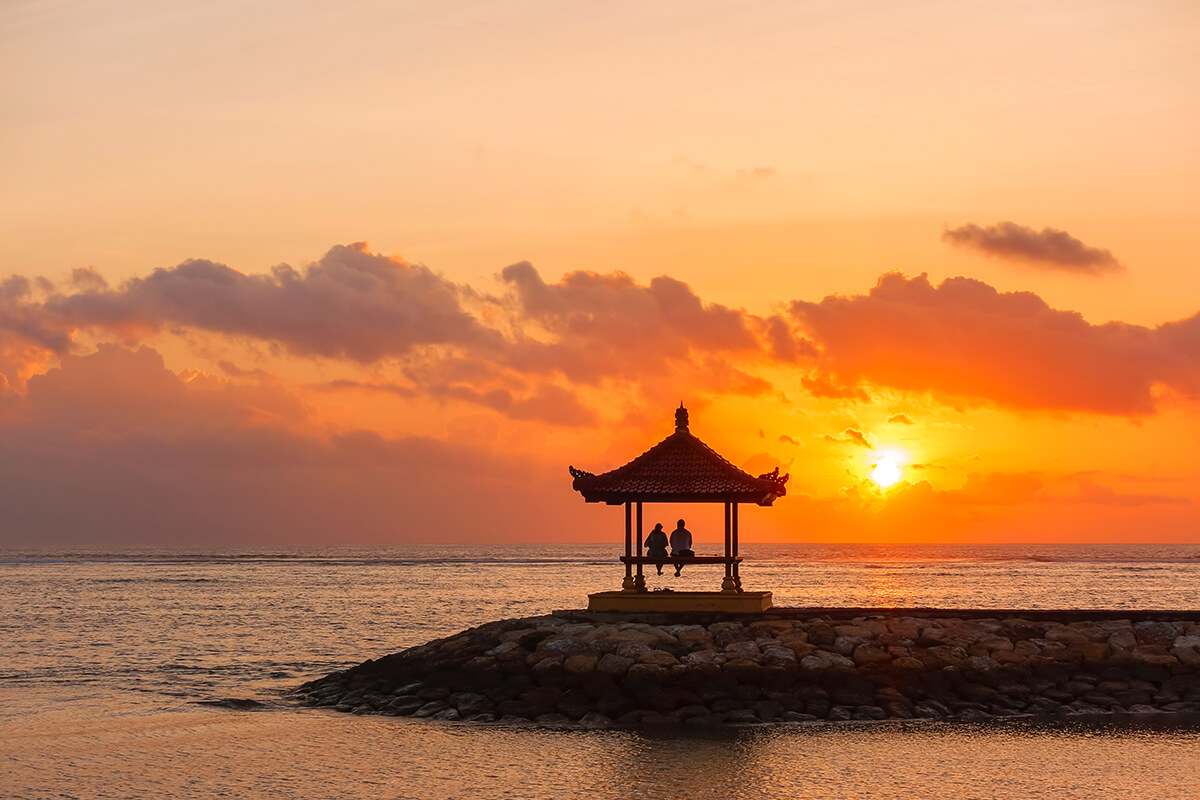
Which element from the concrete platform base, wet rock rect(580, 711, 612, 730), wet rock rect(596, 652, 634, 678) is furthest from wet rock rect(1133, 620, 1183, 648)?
wet rock rect(580, 711, 612, 730)

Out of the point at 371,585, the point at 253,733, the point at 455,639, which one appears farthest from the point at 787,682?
the point at 371,585

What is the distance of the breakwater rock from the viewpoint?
2712 centimetres

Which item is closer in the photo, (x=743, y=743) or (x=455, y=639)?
(x=743, y=743)

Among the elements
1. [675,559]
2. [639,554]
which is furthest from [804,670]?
[639,554]

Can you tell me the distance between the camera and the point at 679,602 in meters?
30.6

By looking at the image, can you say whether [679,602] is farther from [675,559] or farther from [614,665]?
[614,665]

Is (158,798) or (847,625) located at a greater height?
(847,625)

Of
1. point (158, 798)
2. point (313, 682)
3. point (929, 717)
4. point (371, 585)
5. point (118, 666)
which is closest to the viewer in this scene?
point (158, 798)

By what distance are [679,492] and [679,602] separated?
8.90ft

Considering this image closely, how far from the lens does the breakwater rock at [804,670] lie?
27.1 meters

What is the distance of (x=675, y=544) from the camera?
31.8m

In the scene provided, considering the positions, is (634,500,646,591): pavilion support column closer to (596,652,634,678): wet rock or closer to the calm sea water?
(596,652,634,678): wet rock

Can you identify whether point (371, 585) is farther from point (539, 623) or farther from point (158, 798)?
point (158, 798)

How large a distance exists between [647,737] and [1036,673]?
9.58 metres
